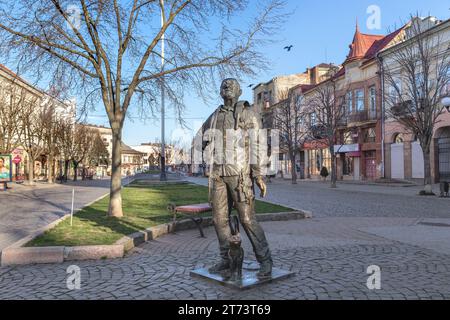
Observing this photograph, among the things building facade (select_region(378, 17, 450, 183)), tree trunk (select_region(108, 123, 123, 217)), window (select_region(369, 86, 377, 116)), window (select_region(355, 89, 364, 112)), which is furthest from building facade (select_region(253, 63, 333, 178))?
tree trunk (select_region(108, 123, 123, 217))

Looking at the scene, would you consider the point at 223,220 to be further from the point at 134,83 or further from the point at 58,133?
the point at 58,133

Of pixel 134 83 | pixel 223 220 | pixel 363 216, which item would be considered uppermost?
pixel 134 83

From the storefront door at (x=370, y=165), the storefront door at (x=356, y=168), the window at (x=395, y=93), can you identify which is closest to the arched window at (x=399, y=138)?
the storefront door at (x=370, y=165)

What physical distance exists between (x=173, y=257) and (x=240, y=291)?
2.04m

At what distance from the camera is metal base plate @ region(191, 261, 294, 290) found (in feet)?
14.3

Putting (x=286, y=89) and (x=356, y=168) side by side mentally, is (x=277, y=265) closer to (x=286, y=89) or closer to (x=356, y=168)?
(x=356, y=168)

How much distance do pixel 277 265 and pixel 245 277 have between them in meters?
1.03

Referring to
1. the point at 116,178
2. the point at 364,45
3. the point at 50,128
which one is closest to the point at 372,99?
the point at 364,45

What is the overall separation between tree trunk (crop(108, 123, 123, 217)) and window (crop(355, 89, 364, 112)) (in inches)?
1174

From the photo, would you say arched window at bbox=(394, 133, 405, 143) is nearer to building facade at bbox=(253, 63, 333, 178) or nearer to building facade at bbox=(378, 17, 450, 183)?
building facade at bbox=(378, 17, 450, 183)

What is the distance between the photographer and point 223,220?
4.65 metres

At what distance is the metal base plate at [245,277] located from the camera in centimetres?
434

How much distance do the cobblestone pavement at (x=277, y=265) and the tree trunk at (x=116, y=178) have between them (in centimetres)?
254
